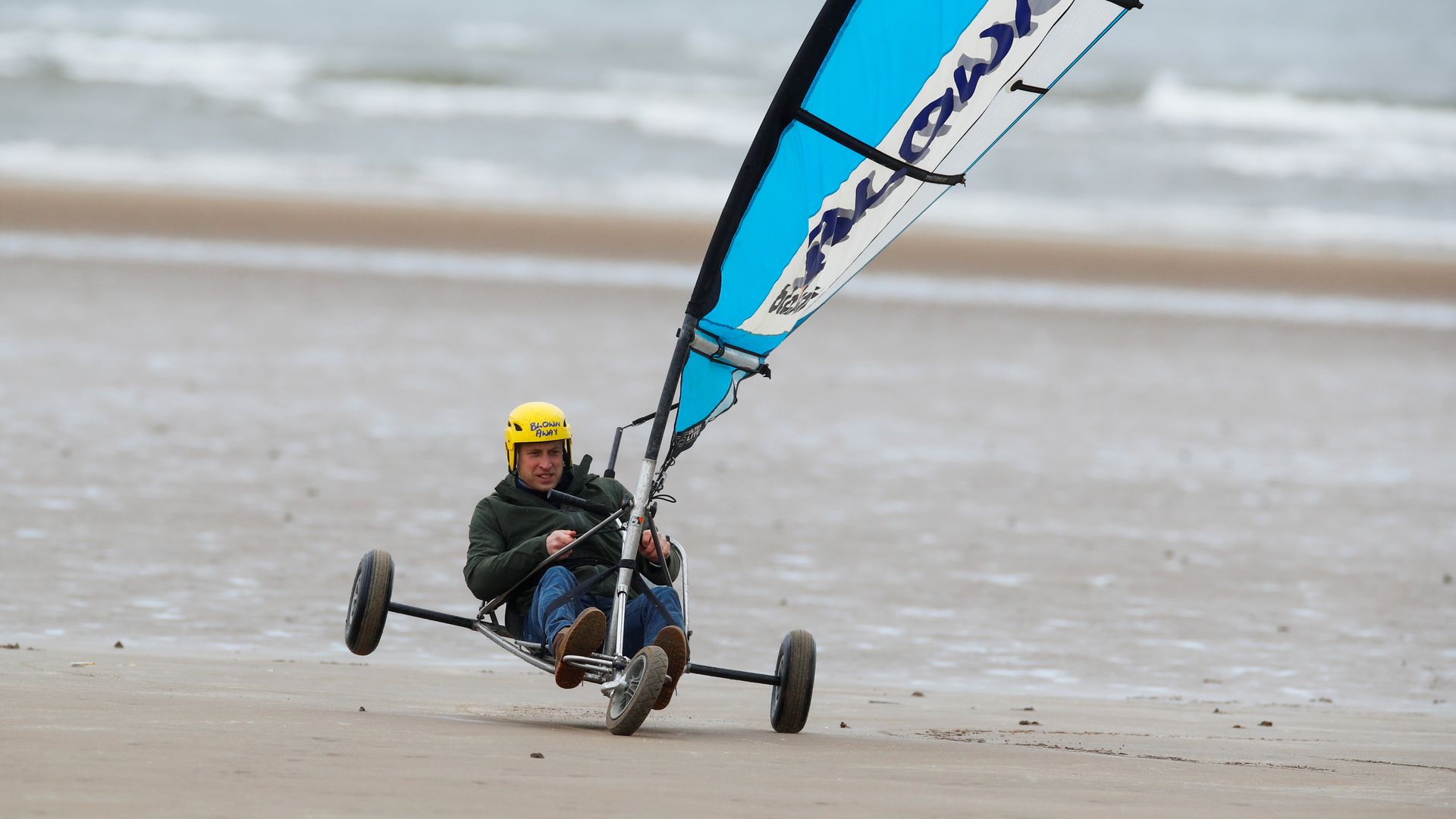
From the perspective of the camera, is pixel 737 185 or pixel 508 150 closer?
pixel 737 185

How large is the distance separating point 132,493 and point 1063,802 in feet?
22.9

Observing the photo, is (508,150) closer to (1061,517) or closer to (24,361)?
(24,361)

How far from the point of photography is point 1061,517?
10922 mm

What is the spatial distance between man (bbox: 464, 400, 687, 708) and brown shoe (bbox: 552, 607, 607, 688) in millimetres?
81

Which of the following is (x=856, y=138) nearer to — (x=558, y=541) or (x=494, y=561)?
(x=558, y=541)

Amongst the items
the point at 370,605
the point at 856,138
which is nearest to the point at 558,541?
the point at 370,605

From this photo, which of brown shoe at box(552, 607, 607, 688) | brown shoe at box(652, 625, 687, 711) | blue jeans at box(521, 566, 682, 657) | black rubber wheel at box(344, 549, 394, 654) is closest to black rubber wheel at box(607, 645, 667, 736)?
brown shoe at box(652, 625, 687, 711)

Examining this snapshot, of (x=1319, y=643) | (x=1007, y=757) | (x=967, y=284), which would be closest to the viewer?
(x=1007, y=757)

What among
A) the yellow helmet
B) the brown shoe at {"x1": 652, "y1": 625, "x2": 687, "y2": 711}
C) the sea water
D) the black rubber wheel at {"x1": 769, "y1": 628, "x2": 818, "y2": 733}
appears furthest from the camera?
the sea water

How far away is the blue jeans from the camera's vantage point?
18.9 feet

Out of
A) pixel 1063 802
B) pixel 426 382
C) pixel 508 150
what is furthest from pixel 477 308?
pixel 508 150

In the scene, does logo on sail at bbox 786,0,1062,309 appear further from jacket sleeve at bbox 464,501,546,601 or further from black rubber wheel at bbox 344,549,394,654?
black rubber wheel at bbox 344,549,394,654

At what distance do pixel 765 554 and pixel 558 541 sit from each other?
3.78 meters

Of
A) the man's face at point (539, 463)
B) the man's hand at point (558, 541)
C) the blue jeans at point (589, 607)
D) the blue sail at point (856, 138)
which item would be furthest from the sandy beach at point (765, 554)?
the blue sail at point (856, 138)
